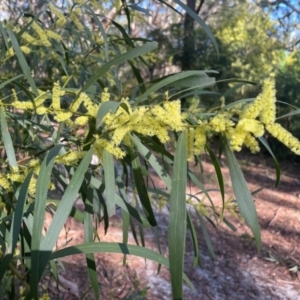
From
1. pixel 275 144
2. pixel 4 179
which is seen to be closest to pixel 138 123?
pixel 4 179

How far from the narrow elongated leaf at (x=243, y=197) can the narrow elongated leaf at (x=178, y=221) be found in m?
0.05

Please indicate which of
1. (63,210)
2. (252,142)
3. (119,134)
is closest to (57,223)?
(63,210)

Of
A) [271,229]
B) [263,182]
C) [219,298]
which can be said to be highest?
[263,182]

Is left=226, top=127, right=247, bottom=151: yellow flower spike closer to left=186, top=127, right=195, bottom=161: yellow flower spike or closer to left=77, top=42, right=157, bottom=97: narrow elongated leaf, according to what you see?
left=186, top=127, right=195, bottom=161: yellow flower spike

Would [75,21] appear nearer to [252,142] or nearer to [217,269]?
[252,142]

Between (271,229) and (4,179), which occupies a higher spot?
(4,179)

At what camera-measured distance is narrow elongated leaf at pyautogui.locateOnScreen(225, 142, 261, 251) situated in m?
0.48

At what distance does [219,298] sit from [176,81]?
1.80m

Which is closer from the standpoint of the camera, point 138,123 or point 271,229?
point 138,123

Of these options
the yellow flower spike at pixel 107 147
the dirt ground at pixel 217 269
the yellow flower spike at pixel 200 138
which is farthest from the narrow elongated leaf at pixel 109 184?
the dirt ground at pixel 217 269

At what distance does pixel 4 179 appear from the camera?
2.05ft

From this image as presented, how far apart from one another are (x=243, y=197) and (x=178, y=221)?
0.09 m

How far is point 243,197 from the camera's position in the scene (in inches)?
19.0

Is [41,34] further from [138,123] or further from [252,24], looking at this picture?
[252,24]
